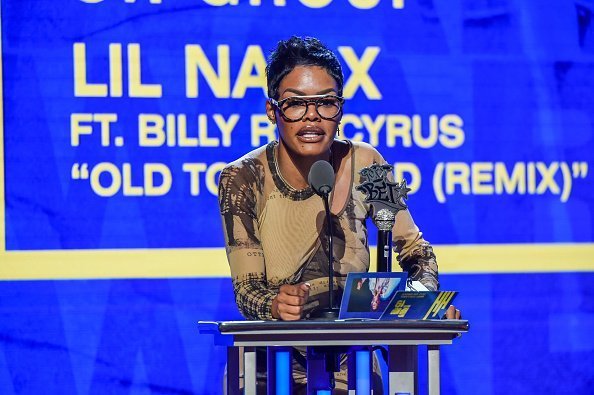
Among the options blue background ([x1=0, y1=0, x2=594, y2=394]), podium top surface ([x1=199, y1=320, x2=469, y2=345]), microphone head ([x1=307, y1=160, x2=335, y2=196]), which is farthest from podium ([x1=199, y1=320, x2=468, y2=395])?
blue background ([x1=0, y1=0, x2=594, y2=394])

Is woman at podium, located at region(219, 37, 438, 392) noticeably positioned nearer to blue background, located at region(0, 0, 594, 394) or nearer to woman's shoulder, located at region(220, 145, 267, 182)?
woman's shoulder, located at region(220, 145, 267, 182)

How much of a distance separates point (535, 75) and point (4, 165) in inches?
80.4

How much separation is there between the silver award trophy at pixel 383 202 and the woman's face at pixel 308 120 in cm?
19

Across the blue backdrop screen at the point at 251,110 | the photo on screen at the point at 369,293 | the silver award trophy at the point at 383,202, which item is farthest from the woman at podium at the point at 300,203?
the blue backdrop screen at the point at 251,110

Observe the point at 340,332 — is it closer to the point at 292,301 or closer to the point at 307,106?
the point at 292,301

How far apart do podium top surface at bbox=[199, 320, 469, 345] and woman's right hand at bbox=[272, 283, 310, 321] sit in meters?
0.08

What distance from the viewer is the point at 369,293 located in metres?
2.32

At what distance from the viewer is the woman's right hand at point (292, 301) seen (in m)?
2.39

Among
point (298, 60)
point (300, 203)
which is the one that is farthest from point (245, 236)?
point (298, 60)

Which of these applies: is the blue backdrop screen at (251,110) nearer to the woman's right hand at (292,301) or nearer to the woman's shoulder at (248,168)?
the woman's shoulder at (248,168)

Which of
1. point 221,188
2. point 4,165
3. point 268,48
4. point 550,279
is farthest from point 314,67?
point 550,279

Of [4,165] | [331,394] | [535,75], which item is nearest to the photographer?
[331,394]

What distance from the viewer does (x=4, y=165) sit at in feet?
13.0

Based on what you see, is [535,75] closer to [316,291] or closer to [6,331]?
[316,291]
